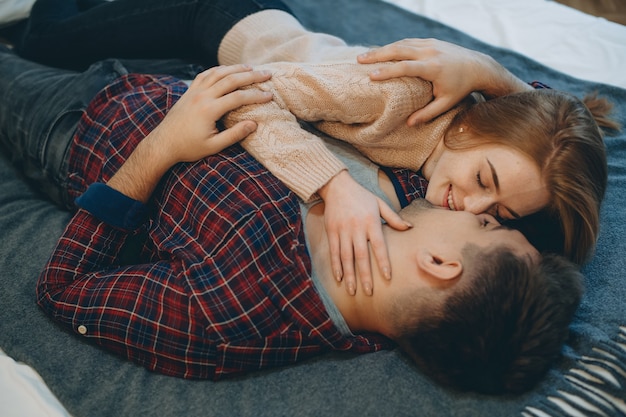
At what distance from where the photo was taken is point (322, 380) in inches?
33.6

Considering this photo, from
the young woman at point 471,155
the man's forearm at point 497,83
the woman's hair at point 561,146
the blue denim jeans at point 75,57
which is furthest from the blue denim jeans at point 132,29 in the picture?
A: the woman's hair at point 561,146

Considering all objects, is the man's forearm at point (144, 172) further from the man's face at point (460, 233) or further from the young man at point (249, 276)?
the man's face at point (460, 233)

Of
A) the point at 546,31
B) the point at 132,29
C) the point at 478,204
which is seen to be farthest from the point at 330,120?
the point at 546,31

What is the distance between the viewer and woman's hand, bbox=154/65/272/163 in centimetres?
98

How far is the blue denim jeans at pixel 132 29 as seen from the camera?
138cm

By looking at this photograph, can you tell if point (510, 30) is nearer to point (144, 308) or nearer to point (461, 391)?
point (461, 391)

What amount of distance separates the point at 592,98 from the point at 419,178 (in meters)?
0.55

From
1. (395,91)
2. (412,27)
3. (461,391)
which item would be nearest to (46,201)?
(395,91)

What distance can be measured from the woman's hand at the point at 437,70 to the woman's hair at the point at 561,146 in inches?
2.9

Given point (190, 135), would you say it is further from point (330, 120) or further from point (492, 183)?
point (492, 183)

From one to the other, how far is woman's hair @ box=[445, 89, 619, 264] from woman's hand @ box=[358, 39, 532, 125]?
73 mm

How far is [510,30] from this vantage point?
1688mm

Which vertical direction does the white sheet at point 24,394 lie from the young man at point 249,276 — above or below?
below

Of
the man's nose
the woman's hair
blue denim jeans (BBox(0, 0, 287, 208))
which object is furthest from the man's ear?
blue denim jeans (BBox(0, 0, 287, 208))
